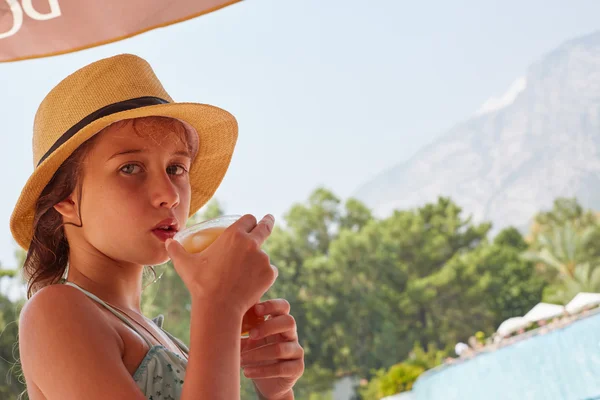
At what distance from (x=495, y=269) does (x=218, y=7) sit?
21.2 metres

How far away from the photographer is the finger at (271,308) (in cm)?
79

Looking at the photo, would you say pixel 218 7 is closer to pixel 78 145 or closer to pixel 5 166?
pixel 78 145

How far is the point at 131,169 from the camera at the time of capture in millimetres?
821

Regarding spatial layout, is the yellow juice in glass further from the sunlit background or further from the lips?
the sunlit background

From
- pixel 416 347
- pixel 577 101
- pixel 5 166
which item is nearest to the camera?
pixel 416 347

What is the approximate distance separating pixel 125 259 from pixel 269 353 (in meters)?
0.20

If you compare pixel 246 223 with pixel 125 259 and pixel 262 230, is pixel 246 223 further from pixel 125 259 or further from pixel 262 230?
pixel 125 259

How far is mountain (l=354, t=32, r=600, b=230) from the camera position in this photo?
50.7m

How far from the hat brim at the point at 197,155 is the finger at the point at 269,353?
31 cm

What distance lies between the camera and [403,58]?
157 feet

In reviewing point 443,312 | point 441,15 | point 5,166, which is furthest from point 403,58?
point 443,312

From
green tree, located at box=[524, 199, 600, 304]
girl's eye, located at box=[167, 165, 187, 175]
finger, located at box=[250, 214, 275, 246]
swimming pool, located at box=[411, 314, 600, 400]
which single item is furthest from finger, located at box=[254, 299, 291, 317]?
green tree, located at box=[524, 199, 600, 304]

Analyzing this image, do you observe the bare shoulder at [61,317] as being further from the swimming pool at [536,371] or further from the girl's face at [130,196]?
the swimming pool at [536,371]

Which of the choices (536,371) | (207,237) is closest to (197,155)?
(207,237)
